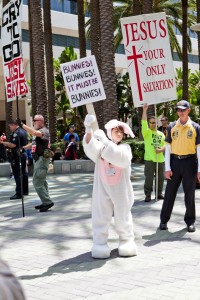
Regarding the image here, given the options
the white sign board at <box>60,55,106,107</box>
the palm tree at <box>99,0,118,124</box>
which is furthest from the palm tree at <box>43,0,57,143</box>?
the white sign board at <box>60,55,106,107</box>

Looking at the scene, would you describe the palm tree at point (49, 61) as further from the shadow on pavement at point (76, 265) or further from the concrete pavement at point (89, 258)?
the shadow on pavement at point (76, 265)

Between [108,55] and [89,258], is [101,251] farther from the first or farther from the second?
[108,55]

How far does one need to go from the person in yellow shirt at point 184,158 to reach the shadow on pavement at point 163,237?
0.58 ft

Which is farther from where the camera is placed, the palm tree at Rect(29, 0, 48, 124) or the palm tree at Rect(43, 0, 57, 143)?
the palm tree at Rect(43, 0, 57, 143)

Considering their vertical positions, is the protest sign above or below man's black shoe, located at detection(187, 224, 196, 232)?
above

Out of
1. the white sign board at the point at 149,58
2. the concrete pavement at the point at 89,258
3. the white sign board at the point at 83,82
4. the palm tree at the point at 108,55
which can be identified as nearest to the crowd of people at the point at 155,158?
the concrete pavement at the point at 89,258

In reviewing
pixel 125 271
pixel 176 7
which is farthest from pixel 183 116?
pixel 176 7

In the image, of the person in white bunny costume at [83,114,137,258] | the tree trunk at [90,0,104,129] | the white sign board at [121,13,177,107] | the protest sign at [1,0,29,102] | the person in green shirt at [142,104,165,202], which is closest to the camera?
the person in white bunny costume at [83,114,137,258]

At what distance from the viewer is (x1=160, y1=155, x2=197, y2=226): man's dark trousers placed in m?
6.14

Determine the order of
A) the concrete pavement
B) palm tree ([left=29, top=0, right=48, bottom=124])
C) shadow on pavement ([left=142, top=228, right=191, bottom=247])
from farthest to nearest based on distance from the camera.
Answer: palm tree ([left=29, top=0, right=48, bottom=124]) → shadow on pavement ([left=142, top=228, right=191, bottom=247]) → the concrete pavement

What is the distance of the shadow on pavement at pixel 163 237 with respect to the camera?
5.70 m

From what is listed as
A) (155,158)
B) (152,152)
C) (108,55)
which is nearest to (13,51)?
(152,152)

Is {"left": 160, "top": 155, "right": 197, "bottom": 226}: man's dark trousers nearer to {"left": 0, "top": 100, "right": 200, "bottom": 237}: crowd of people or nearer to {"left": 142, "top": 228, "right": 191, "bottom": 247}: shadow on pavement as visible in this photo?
{"left": 0, "top": 100, "right": 200, "bottom": 237}: crowd of people

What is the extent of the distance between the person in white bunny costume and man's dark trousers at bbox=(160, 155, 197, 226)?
1290 millimetres
